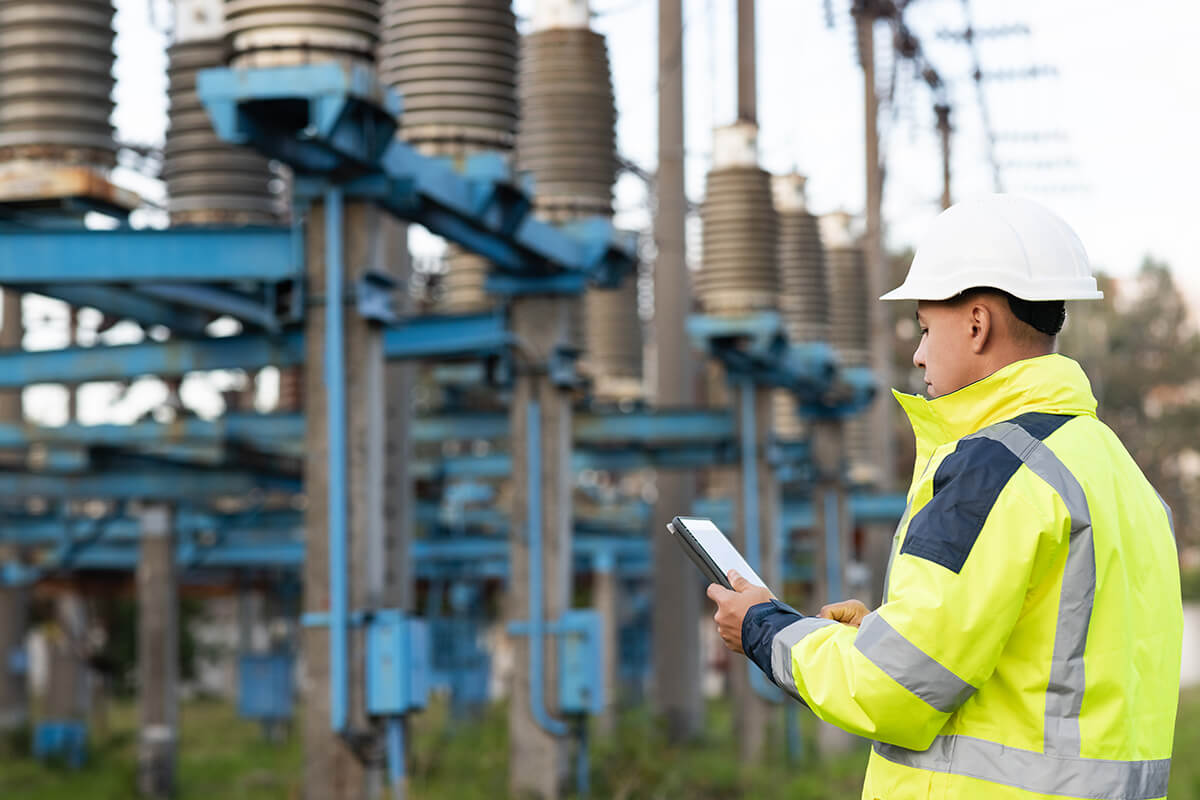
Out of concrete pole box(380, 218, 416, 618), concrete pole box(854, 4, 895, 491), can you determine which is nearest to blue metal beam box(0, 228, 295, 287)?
concrete pole box(380, 218, 416, 618)

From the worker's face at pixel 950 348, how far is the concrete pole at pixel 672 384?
1492 cm

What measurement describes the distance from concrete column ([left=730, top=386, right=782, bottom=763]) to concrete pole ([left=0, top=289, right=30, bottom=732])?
32.9 feet

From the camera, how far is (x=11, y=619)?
2183 cm

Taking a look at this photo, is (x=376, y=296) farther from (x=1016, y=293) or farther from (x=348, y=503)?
(x=1016, y=293)

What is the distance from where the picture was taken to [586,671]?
1203 cm

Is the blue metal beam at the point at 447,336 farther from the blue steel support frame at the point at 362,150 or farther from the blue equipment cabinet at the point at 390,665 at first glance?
the blue equipment cabinet at the point at 390,665

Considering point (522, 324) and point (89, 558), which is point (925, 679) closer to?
point (522, 324)

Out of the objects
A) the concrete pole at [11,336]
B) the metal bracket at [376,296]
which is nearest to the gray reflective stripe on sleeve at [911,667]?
the metal bracket at [376,296]

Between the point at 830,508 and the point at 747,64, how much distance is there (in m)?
5.56

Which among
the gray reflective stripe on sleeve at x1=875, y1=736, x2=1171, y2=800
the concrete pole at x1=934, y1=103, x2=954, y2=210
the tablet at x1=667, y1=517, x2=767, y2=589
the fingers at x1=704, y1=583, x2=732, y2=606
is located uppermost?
the concrete pole at x1=934, y1=103, x2=954, y2=210

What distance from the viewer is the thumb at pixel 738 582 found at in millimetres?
2678

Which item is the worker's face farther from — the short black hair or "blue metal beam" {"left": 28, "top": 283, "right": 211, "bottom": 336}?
"blue metal beam" {"left": 28, "top": 283, "right": 211, "bottom": 336}

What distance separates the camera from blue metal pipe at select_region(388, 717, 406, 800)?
29.1ft

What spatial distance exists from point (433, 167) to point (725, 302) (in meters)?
6.29
